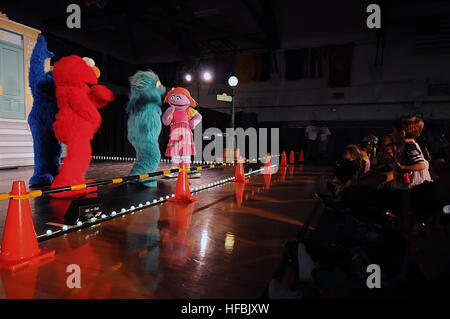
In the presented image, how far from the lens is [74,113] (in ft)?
13.0

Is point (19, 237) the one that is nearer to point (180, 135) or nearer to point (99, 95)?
point (99, 95)

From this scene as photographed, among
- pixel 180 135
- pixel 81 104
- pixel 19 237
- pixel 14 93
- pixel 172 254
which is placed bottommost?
pixel 172 254

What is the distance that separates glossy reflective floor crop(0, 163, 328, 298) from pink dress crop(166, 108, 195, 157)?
204cm

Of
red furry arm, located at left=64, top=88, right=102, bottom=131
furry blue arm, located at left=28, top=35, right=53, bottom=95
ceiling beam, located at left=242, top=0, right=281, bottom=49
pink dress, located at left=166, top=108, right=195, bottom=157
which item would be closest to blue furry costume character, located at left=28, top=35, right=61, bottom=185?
furry blue arm, located at left=28, top=35, right=53, bottom=95

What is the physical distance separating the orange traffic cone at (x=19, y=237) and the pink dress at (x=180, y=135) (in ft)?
12.3

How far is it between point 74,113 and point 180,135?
7.25 feet

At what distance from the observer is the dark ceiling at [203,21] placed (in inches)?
484

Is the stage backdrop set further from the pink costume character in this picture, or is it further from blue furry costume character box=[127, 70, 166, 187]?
Answer: the pink costume character

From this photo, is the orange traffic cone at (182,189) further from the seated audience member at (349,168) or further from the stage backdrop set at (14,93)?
the stage backdrop set at (14,93)

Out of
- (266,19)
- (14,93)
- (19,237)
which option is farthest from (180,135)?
(266,19)

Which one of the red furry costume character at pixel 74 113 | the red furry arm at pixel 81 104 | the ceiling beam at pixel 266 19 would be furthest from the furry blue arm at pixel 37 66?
the ceiling beam at pixel 266 19

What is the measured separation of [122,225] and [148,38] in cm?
1643

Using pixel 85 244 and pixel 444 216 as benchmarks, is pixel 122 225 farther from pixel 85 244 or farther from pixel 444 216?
pixel 444 216
